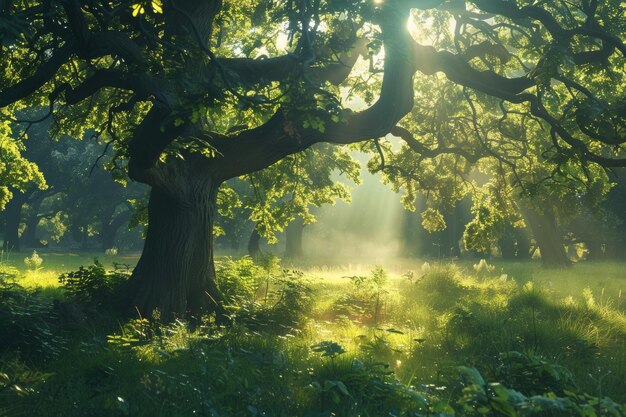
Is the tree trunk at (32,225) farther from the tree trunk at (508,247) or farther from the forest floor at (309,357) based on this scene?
the forest floor at (309,357)

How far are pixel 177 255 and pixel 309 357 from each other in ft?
15.9

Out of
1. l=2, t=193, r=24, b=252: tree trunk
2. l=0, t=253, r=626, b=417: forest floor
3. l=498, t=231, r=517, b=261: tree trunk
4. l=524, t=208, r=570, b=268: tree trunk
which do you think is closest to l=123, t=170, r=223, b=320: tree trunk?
l=0, t=253, r=626, b=417: forest floor

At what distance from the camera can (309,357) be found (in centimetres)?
760

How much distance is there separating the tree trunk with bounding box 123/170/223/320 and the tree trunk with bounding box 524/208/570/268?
2256cm

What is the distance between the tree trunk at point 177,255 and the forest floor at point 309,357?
0.55 meters

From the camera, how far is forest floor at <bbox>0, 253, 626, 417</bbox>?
4969 mm

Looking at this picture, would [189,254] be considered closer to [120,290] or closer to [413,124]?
[120,290]

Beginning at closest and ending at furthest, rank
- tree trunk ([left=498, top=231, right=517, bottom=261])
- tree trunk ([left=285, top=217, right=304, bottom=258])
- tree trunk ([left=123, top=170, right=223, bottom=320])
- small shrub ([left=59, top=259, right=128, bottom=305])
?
tree trunk ([left=123, top=170, right=223, bottom=320]), small shrub ([left=59, top=259, right=128, bottom=305]), tree trunk ([left=285, top=217, right=304, bottom=258]), tree trunk ([left=498, top=231, right=517, bottom=261])

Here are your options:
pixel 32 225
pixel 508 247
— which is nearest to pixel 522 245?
pixel 508 247

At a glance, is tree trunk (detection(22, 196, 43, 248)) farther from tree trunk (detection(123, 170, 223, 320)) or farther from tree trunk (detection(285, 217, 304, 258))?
tree trunk (detection(123, 170, 223, 320))

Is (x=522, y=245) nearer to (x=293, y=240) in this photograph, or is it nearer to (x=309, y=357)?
(x=293, y=240)

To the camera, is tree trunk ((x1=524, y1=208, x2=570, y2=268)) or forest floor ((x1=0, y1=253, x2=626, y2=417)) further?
tree trunk ((x1=524, y1=208, x2=570, y2=268))

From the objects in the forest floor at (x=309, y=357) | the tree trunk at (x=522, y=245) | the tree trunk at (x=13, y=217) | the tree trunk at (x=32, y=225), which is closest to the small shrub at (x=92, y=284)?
the forest floor at (x=309, y=357)

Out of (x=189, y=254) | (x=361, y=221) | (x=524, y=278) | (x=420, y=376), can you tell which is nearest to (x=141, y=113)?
(x=189, y=254)
